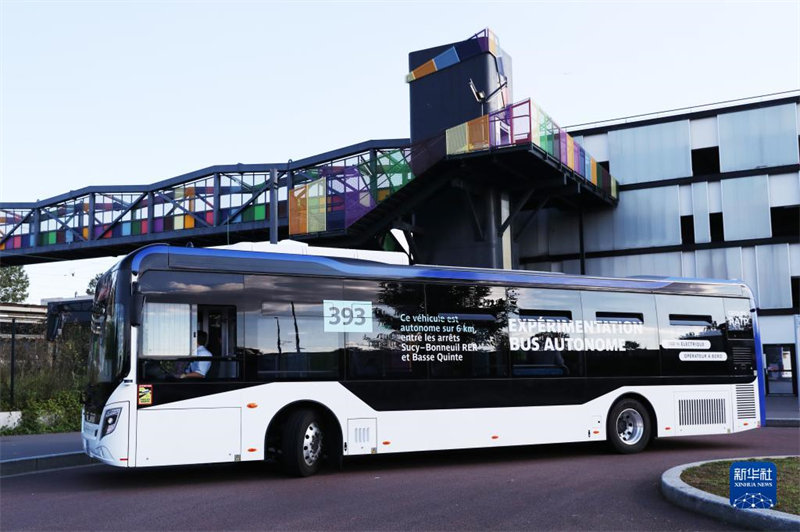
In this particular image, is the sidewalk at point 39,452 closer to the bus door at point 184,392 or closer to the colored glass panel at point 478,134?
the bus door at point 184,392

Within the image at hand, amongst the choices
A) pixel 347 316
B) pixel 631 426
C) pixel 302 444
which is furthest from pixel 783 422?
pixel 302 444

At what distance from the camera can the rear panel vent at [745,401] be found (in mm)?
14425

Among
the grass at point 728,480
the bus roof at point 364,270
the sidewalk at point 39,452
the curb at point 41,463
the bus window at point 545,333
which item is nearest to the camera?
the grass at point 728,480

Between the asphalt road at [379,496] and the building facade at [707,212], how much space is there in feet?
57.2

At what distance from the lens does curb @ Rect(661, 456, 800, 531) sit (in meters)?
6.63

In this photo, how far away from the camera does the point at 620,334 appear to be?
13.6 m

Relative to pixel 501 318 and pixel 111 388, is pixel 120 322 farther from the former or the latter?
pixel 501 318

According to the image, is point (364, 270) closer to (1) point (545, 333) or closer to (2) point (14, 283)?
(1) point (545, 333)

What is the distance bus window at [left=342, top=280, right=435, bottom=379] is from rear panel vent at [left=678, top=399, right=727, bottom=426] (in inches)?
209

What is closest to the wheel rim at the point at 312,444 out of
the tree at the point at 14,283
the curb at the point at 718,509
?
the curb at the point at 718,509

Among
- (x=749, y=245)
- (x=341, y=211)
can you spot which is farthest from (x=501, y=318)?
(x=749, y=245)

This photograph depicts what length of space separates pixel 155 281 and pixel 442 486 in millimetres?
4668

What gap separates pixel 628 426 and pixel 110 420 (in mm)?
Result: 8723

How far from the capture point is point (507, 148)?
75.0 feet
